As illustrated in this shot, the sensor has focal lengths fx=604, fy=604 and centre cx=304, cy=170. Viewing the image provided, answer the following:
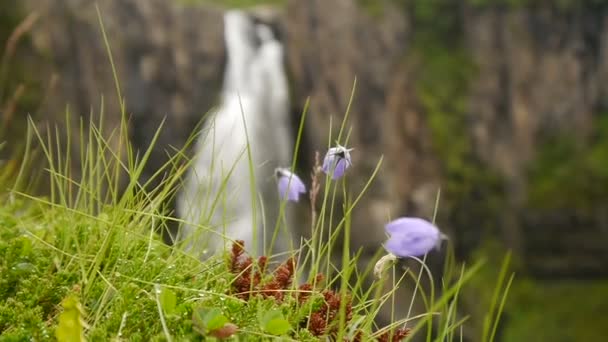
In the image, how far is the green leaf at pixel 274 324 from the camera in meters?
1.28

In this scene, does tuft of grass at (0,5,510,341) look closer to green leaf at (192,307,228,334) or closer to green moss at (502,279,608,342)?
green leaf at (192,307,228,334)

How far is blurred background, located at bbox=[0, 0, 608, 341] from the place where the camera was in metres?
21.4

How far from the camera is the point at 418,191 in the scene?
23344 mm

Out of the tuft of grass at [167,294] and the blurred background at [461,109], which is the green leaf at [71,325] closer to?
the tuft of grass at [167,294]

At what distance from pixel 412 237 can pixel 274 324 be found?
344 millimetres

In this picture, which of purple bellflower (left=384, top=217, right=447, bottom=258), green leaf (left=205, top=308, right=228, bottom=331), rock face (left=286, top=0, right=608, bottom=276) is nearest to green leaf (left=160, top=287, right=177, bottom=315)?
green leaf (left=205, top=308, right=228, bottom=331)

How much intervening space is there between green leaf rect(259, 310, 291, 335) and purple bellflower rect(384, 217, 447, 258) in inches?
10.7

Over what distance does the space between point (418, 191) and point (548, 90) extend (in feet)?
22.8

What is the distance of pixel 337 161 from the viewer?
1.56 meters

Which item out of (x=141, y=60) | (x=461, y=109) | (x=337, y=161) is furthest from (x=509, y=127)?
(x=337, y=161)

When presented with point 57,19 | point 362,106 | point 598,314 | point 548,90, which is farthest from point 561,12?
point 57,19

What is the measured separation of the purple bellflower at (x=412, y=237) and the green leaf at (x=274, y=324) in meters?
0.27

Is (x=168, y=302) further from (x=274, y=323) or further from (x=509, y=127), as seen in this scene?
(x=509, y=127)

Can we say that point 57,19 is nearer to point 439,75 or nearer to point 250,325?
point 439,75
